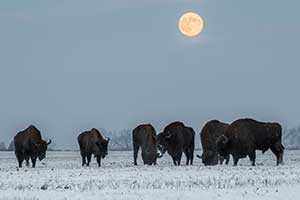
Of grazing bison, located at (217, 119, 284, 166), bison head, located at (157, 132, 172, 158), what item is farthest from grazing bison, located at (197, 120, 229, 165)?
grazing bison, located at (217, 119, 284, 166)

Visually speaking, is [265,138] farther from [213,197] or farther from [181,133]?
[213,197]

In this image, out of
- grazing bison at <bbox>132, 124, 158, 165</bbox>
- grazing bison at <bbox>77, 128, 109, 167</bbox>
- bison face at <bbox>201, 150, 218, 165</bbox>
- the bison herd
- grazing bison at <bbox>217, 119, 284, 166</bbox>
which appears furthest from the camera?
bison face at <bbox>201, 150, 218, 165</bbox>

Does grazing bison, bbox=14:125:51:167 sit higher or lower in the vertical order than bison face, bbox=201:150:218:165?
higher

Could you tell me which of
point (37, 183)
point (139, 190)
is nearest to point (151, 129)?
point (37, 183)

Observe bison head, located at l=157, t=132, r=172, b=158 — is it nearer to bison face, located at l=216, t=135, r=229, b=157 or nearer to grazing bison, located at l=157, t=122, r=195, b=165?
grazing bison, located at l=157, t=122, r=195, b=165

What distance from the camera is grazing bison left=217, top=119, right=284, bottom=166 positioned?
41156mm

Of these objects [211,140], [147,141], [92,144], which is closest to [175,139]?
[147,141]

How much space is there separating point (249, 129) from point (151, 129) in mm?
6978

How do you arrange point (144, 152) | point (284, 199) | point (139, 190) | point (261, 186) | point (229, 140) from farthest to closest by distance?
point (144, 152) → point (229, 140) → point (261, 186) → point (139, 190) → point (284, 199)

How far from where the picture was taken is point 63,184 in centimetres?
2359

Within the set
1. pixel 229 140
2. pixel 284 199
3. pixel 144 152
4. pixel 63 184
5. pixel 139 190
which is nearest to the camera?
pixel 284 199

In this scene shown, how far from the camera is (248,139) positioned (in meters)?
41.4

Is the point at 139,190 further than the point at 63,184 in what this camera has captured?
No

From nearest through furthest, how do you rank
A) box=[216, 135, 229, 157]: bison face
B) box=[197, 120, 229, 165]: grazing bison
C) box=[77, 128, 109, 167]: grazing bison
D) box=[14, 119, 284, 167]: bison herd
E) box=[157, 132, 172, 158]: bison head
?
box=[216, 135, 229, 157]: bison face → box=[14, 119, 284, 167]: bison herd → box=[77, 128, 109, 167]: grazing bison → box=[197, 120, 229, 165]: grazing bison → box=[157, 132, 172, 158]: bison head
